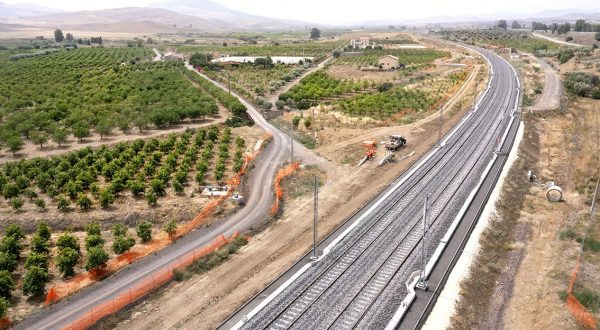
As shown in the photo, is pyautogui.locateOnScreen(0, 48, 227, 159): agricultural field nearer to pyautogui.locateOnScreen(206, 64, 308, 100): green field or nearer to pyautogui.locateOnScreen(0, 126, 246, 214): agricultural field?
pyautogui.locateOnScreen(206, 64, 308, 100): green field

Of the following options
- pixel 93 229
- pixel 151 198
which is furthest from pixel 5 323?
pixel 151 198

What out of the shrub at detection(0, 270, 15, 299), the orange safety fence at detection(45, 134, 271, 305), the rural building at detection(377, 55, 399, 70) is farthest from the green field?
the shrub at detection(0, 270, 15, 299)

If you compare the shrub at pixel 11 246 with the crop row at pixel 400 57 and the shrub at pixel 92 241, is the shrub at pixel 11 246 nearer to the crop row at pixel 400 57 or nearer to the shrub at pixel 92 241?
the shrub at pixel 92 241

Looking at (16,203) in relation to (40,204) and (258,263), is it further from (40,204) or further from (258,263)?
(258,263)

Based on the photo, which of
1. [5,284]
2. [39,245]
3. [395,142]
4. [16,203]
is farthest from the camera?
[395,142]

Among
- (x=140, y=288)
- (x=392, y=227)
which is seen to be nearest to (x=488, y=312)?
(x=392, y=227)

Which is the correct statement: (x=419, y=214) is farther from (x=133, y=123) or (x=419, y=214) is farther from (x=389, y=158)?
(x=133, y=123)

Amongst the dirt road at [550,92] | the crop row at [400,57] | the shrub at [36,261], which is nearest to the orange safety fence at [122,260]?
the shrub at [36,261]
